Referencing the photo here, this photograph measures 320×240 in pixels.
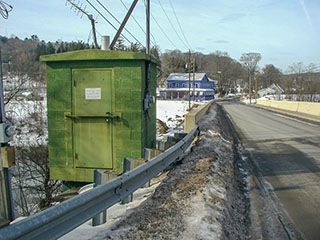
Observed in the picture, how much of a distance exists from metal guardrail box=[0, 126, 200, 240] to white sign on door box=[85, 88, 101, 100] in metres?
2.58

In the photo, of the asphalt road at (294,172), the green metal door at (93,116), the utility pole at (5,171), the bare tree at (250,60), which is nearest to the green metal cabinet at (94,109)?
the green metal door at (93,116)

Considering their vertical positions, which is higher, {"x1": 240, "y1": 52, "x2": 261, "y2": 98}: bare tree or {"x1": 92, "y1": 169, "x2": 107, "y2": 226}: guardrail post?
{"x1": 240, "y1": 52, "x2": 261, "y2": 98}: bare tree

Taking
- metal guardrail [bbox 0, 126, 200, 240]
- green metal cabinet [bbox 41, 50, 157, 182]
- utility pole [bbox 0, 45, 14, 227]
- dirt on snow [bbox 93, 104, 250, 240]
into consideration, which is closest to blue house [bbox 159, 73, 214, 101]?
green metal cabinet [bbox 41, 50, 157, 182]

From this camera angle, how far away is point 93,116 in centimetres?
652

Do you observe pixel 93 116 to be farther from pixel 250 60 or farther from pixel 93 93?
pixel 250 60

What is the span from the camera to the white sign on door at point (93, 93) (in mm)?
6527

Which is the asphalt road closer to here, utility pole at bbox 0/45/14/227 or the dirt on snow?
the dirt on snow

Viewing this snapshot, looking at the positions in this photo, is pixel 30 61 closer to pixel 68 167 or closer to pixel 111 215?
pixel 68 167

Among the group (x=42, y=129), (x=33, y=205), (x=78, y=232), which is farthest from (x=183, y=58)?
(x=78, y=232)

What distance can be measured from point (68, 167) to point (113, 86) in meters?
2.08

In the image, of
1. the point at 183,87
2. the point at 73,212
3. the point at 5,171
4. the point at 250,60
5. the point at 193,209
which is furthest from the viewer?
the point at 250,60

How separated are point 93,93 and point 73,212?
13.1 feet

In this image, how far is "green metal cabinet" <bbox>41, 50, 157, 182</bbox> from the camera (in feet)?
21.2

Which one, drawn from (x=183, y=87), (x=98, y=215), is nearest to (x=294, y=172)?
(x=98, y=215)
